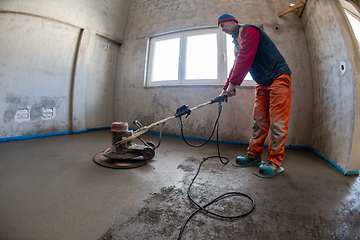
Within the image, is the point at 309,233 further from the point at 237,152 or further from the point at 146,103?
the point at 146,103

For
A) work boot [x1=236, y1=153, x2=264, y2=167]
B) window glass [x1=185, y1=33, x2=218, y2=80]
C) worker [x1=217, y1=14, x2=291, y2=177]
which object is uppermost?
window glass [x1=185, y1=33, x2=218, y2=80]

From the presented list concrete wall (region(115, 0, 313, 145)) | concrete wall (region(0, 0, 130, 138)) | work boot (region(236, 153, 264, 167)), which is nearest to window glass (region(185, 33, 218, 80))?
concrete wall (region(115, 0, 313, 145))

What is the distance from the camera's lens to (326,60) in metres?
2.15

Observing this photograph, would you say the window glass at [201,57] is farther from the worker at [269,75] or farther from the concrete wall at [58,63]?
the concrete wall at [58,63]

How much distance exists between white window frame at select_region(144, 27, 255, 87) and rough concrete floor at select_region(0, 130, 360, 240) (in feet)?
6.00

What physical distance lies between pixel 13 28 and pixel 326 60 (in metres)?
4.69

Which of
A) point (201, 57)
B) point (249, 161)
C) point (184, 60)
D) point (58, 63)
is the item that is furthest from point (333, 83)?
point (58, 63)

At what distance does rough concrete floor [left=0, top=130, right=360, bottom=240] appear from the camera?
80cm

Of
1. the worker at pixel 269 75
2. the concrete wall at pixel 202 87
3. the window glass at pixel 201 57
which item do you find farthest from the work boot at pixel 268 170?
the window glass at pixel 201 57

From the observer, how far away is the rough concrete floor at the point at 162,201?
799 mm

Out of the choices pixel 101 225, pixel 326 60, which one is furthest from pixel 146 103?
pixel 326 60

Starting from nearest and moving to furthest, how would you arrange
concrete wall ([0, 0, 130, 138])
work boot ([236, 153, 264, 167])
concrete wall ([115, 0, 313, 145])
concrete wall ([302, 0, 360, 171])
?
1. concrete wall ([302, 0, 360, 171])
2. work boot ([236, 153, 264, 167])
3. concrete wall ([0, 0, 130, 138])
4. concrete wall ([115, 0, 313, 145])

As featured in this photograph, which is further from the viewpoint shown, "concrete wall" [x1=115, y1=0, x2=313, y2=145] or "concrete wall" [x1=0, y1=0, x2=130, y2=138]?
"concrete wall" [x1=115, y1=0, x2=313, y2=145]

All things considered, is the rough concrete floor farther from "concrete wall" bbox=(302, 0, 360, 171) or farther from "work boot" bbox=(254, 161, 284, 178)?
"concrete wall" bbox=(302, 0, 360, 171)
